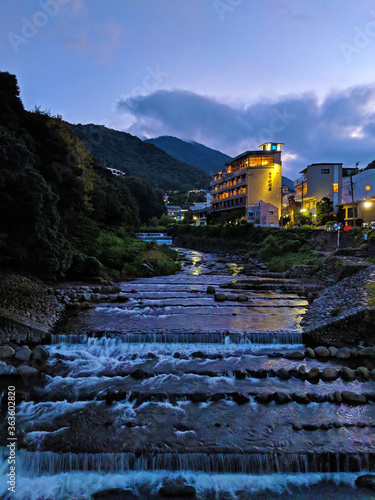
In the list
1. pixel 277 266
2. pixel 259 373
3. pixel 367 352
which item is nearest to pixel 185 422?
pixel 259 373

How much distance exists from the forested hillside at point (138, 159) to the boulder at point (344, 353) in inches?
5054

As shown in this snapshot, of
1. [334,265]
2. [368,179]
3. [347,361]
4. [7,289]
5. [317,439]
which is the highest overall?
[368,179]

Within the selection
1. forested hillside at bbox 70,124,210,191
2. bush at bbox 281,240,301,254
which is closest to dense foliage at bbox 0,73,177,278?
bush at bbox 281,240,301,254

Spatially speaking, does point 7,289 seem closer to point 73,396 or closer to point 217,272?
point 73,396

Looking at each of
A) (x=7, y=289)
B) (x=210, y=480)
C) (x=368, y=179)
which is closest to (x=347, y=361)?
(x=210, y=480)

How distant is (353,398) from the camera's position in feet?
22.5

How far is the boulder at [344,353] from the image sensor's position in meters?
8.95

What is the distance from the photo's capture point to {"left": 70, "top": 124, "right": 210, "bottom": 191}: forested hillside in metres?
140

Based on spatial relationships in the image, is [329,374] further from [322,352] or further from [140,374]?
[140,374]

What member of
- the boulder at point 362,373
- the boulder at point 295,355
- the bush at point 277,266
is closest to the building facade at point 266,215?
the bush at point 277,266

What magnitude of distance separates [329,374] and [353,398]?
0.98 metres

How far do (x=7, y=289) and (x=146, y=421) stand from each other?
7.51 m

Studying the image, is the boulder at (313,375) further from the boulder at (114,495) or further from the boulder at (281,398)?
the boulder at (114,495)

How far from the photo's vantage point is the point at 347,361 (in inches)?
347
